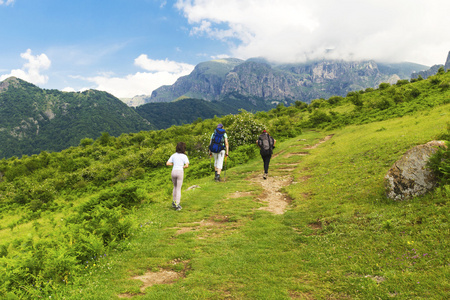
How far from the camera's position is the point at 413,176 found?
7.21 metres

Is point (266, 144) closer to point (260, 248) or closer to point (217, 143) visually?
point (217, 143)

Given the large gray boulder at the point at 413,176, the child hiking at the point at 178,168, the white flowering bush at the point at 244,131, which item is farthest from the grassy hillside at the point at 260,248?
the white flowering bush at the point at 244,131

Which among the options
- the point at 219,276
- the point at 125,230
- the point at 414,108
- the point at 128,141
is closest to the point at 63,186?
the point at 128,141

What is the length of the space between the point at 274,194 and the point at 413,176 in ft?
21.8

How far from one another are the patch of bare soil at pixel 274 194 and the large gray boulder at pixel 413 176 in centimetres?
425

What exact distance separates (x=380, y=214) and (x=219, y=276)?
5287 millimetres

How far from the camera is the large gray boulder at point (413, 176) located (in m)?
7.03

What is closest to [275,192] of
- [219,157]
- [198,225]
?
[219,157]

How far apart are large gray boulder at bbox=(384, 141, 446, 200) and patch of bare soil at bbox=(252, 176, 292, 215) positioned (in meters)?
4.25

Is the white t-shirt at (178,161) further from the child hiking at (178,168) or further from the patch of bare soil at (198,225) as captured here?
the patch of bare soil at (198,225)

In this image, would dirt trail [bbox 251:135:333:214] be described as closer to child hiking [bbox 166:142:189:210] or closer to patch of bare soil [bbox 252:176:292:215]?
patch of bare soil [bbox 252:176:292:215]

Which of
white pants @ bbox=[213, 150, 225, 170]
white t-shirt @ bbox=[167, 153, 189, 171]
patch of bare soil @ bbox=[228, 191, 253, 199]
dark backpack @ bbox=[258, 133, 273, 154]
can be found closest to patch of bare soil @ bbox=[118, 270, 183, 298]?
white t-shirt @ bbox=[167, 153, 189, 171]

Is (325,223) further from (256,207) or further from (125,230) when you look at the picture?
(125,230)

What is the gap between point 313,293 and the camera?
4.64 meters
